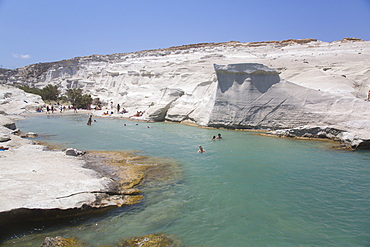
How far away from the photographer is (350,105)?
12531 mm

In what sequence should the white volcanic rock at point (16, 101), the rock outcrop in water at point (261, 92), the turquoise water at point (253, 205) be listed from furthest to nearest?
the white volcanic rock at point (16, 101) → the rock outcrop in water at point (261, 92) → the turquoise water at point (253, 205)

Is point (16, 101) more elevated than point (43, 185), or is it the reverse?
point (16, 101)

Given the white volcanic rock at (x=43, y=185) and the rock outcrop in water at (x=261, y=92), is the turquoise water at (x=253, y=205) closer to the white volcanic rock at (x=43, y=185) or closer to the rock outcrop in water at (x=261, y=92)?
the white volcanic rock at (x=43, y=185)

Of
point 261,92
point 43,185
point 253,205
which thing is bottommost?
point 253,205

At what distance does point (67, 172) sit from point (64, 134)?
9618mm

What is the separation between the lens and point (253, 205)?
17.4 ft

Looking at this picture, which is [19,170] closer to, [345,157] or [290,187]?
[290,187]

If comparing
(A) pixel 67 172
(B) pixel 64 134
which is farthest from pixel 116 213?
(B) pixel 64 134

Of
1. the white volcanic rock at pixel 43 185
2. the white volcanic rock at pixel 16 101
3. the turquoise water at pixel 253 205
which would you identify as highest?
the white volcanic rock at pixel 16 101

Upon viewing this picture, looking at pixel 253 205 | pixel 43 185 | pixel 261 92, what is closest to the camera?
pixel 43 185

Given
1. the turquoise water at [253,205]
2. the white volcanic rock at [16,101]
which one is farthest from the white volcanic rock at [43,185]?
the white volcanic rock at [16,101]

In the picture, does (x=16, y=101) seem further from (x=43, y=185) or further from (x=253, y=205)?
(x=253, y=205)

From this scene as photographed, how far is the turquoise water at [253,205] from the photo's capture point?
4.20 metres

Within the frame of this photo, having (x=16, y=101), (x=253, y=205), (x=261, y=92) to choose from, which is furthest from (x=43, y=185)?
(x=16, y=101)
